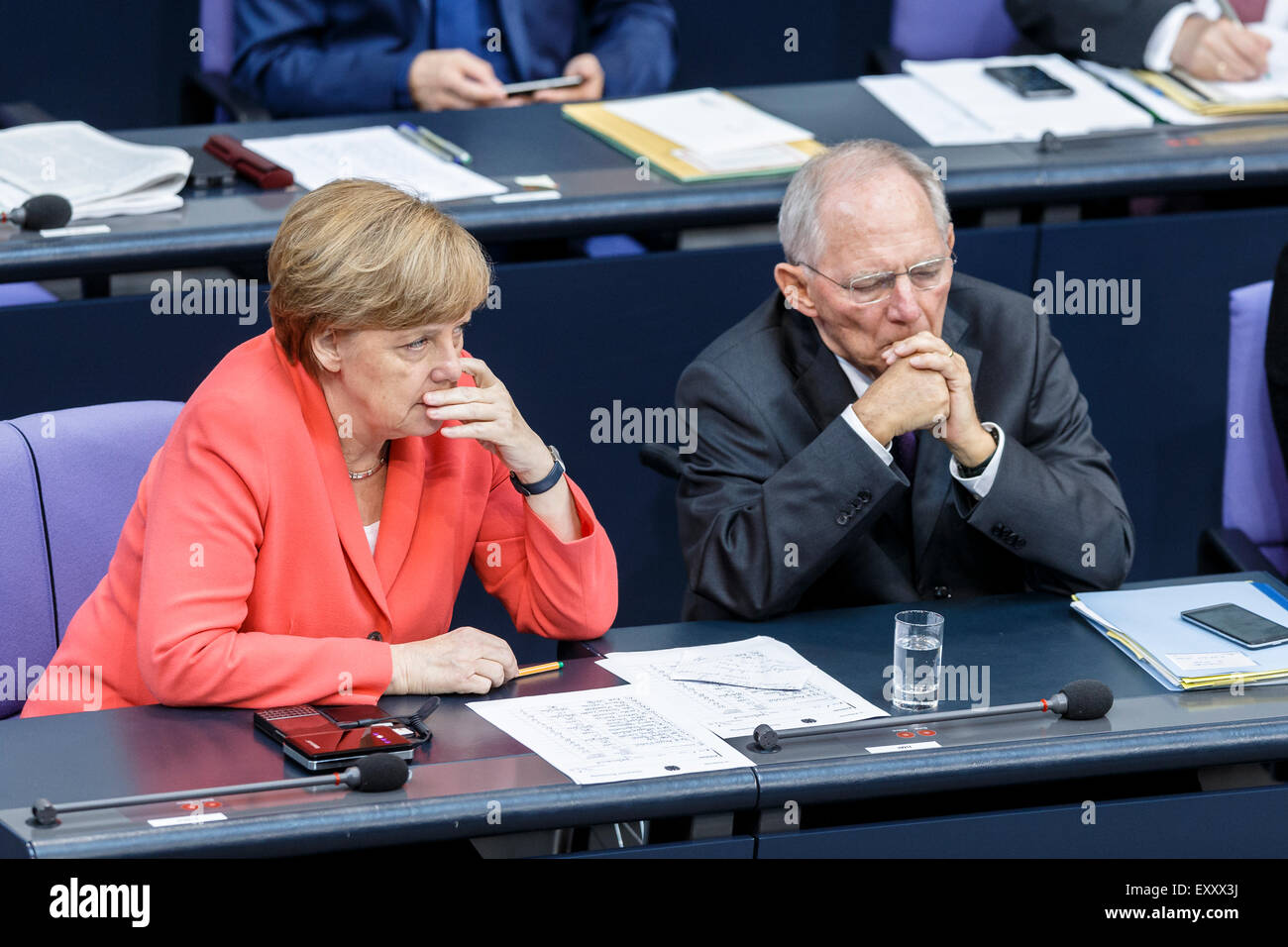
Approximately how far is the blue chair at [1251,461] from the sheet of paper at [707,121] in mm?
951

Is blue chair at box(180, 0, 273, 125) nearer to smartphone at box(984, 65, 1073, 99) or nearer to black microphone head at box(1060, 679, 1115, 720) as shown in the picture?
smartphone at box(984, 65, 1073, 99)

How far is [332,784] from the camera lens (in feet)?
6.55

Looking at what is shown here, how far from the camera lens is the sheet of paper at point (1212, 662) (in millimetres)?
2330

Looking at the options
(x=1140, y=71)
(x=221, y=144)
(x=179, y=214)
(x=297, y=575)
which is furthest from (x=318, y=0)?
(x=297, y=575)

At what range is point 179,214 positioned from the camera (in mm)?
3236

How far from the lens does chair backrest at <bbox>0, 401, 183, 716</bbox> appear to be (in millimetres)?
2424

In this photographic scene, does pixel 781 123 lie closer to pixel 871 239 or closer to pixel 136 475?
pixel 871 239

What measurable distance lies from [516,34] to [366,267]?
2.07 meters

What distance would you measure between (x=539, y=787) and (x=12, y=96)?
333 centimetres

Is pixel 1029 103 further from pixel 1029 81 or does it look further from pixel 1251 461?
pixel 1251 461
